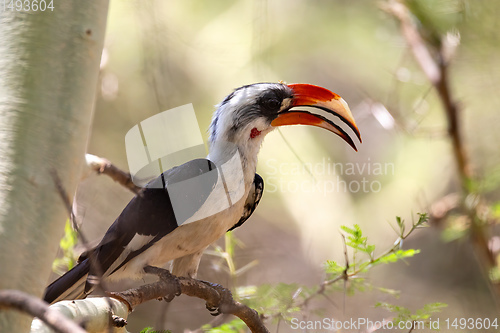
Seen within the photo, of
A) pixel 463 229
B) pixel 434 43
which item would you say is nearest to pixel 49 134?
pixel 463 229

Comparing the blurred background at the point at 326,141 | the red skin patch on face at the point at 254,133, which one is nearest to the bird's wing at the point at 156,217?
the red skin patch on face at the point at 254,133

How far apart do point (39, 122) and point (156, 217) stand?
1.13 m

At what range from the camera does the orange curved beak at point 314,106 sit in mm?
2471

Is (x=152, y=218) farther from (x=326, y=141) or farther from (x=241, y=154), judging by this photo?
(x=326, y=141)

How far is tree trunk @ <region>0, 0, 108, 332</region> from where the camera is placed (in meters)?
1.22

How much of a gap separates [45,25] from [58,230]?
514 mm

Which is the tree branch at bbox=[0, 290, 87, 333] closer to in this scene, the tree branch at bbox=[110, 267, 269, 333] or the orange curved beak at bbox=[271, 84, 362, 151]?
the tree branch at bbox=[110, 267, 269, 333]

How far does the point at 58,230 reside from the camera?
1304 millimetres

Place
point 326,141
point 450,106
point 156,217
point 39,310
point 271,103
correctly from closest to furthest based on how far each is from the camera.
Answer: point 39,310
point 156,217
point 271,103
point 450,106
point 326,141

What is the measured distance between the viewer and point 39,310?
0.89 m

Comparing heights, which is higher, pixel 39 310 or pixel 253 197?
pixel 39 310

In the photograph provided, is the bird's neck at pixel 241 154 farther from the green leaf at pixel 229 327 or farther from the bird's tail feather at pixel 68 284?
the bird's tail feather at pixel 68 284

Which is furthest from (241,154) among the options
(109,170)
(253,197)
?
(109,170)

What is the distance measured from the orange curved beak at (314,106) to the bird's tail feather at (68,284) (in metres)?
1.08
